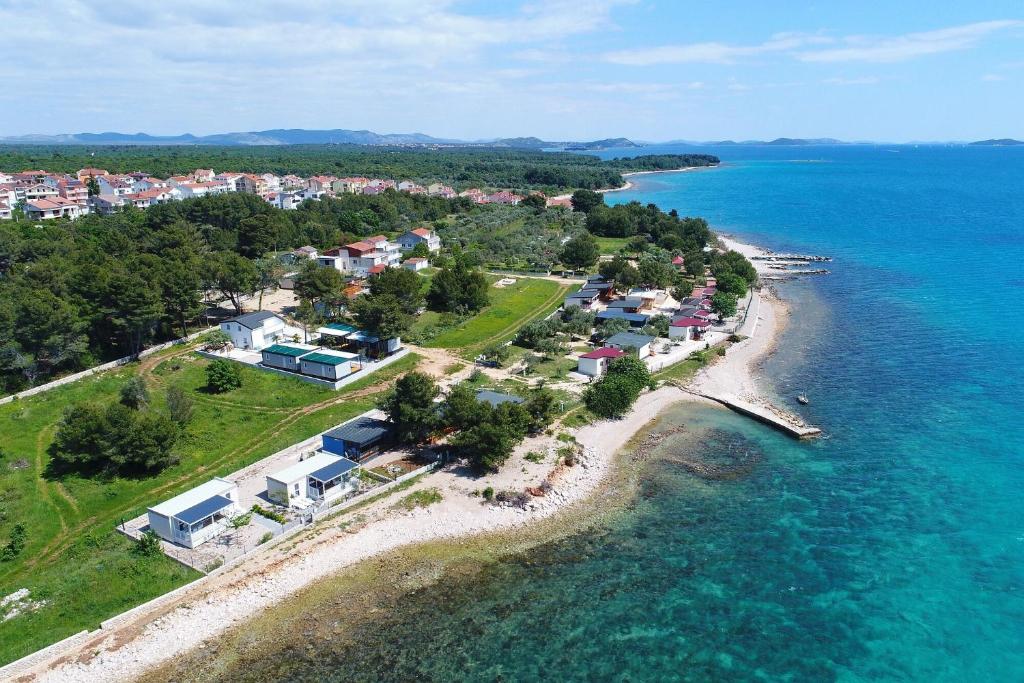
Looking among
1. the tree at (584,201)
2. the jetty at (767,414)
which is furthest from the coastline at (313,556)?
the tree at (584,201)

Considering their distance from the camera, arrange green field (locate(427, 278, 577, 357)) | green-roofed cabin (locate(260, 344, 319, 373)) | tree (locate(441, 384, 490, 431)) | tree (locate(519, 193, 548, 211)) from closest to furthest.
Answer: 1. tree (locate(441, 384, 490, 431))
2. green-roofed cabin (locate(260, 344, 319, 373))
3. green field (locate(427, 278, 577, 357))
4. tree (locate(519, 193, 548, 211))

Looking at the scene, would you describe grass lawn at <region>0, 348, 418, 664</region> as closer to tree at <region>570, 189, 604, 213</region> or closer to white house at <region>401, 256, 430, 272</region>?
white house at <region>401, 256, 430, 272</region>

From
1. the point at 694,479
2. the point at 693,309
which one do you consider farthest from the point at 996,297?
the point at 694,479

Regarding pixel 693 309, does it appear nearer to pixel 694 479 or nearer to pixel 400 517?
pixel 694 479

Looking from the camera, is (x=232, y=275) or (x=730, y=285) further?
(x=730, y=285)

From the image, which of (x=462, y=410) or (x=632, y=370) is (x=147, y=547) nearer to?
(x=462, y=410)

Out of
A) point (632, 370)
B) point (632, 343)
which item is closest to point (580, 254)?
point (632, 343)

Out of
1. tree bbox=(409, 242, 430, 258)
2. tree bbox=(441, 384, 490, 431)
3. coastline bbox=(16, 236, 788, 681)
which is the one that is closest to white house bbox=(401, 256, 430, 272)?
tree bbox=(409, 242, 430, 258)
